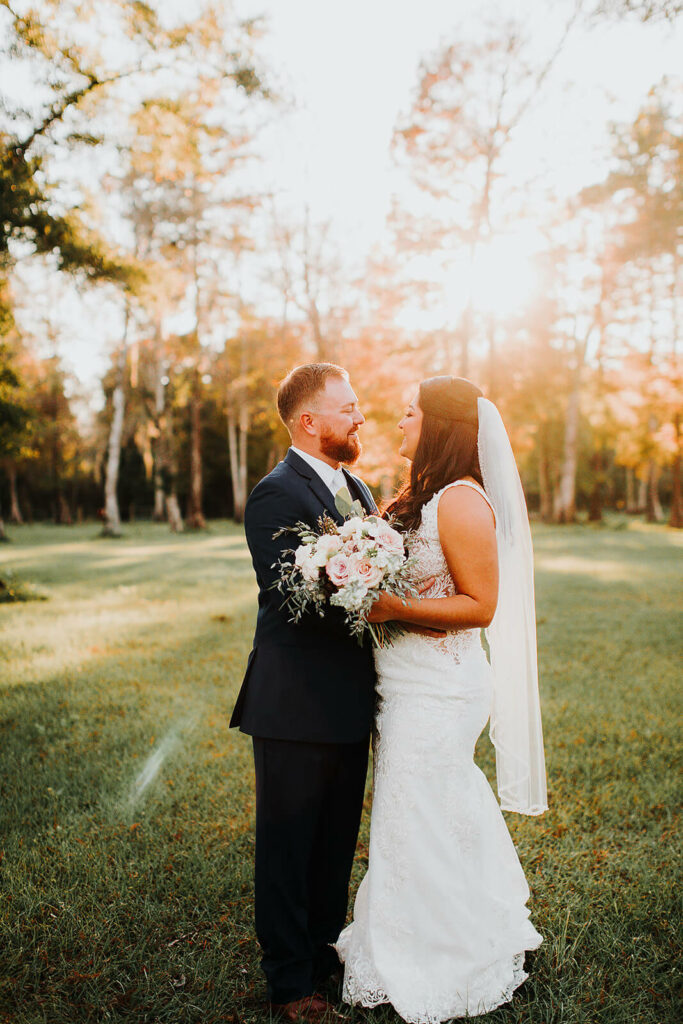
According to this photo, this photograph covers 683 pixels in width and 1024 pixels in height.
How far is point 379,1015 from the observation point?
9.30 feet

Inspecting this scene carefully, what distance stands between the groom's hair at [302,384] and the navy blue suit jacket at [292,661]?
1.26 feet

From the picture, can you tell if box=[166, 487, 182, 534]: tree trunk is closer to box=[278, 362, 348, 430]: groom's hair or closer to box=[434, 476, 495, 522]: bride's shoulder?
box=[278, 362, 348, 430]: groom's hair

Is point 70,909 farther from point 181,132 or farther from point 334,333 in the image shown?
point 334,333

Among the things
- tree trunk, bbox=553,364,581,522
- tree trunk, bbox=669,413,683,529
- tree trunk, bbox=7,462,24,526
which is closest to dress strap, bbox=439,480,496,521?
tree trunk, bbox=669,413,683,529

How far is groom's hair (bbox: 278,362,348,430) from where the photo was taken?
303 centimetres

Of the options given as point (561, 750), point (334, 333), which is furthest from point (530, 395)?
point (561, 750)

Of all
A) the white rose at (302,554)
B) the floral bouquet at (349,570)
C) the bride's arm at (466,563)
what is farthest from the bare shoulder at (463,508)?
the white rose at (302,554)

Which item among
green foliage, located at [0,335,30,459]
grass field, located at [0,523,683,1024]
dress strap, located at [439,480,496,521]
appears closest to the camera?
dress strap, located at [439,480,496,521]

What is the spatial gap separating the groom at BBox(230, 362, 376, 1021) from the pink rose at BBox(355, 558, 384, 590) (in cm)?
31

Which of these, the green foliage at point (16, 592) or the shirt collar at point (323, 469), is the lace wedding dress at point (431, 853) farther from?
the green foliage at point (16, 592)

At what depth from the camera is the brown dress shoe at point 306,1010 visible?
2783 millimetres

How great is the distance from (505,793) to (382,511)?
160 centimetres

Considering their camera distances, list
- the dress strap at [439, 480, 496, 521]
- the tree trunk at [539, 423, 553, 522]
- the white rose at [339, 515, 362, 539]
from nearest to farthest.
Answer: the white rose at [339, 515, 362, 539], the dress strap at [439, 480, 496, 521], the tree trunk at [539, 423, 553, 522]

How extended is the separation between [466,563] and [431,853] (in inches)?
49.0
